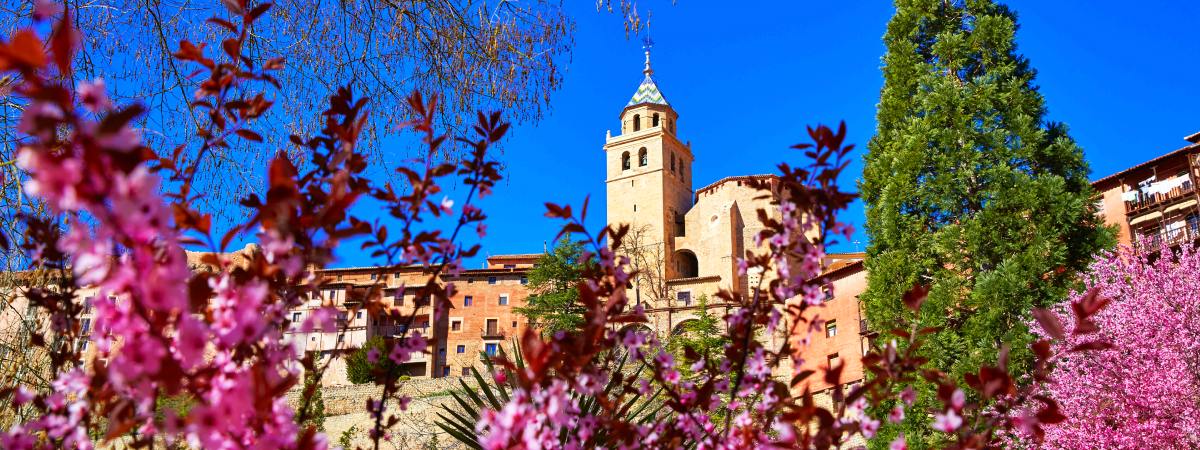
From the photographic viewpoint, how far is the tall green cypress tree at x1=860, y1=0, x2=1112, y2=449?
14.3 meters

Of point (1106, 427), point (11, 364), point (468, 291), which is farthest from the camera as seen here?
point (468, 291)

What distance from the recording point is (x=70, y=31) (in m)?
1.22

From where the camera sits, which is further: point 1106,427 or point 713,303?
point 713,303

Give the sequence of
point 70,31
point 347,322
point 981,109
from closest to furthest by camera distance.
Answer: point 70,31, point 347,322, point 981,109

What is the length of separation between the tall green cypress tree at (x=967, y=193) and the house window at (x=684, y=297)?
30209 millimetres

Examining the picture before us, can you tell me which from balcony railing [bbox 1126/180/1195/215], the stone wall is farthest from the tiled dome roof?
balcony railing [bbox 1126/180/1195/215]

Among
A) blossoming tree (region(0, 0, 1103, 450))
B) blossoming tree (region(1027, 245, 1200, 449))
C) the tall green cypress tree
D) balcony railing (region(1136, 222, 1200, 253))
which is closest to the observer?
blossoming tree (region(0, 0, 1103, 450))

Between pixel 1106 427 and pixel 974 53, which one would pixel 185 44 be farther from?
pixel 974 53

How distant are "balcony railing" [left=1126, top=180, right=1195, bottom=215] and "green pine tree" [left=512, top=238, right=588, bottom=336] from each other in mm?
22945

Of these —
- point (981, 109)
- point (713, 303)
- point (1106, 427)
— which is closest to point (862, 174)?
point (981, 109)

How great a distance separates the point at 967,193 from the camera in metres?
16.0

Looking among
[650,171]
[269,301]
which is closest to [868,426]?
[269,301]

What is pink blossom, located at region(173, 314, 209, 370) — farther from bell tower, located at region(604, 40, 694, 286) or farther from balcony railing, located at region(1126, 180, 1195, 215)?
bell tower, located at region(604, 40, 694, 286)

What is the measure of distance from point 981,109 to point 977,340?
4682mm
